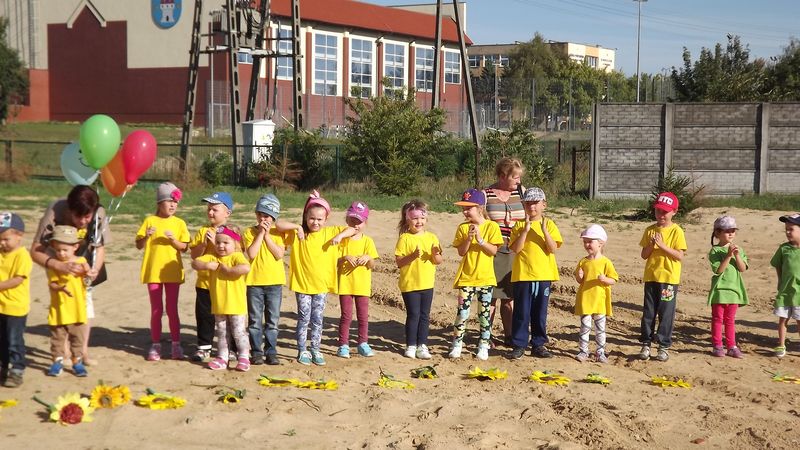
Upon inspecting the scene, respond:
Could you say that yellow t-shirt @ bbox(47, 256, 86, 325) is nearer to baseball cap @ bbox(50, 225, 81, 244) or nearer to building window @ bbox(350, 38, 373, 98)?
baseball cap @ bbox(50, 225, 81, 244)

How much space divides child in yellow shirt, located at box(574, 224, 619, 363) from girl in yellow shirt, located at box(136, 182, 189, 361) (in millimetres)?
3645

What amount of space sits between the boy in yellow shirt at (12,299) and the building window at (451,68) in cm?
5529

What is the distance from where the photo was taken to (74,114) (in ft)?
170

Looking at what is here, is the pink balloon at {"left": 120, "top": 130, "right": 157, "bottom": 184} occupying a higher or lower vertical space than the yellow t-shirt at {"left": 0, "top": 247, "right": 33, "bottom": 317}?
higher

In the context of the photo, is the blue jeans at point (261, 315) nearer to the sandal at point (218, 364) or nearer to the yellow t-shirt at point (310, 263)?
the yellow t-shirt at point (310, 263)

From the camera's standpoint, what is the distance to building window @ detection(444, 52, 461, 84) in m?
61.4

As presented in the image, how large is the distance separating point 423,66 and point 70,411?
179ft

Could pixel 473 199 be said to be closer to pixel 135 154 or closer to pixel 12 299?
pixel 135 154

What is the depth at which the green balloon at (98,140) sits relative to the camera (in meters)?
7.82

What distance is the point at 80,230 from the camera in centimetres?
758

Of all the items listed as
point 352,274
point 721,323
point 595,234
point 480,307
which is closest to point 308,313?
point 352,274

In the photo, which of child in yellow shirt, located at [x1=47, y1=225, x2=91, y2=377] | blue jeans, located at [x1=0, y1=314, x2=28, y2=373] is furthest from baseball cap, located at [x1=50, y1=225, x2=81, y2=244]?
blue jeans, located at [x1=0, y1=314, x2=28, y2=373]

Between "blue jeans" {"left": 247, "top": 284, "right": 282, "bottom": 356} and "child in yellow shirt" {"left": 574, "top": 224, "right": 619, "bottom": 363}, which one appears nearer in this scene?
"blue jeans" {"left": 247, "top": 284, "right": 282, "bottom": 356}

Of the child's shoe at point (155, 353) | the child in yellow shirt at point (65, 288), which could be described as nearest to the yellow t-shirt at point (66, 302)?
the child in yellow shirt at point (65, 288)
